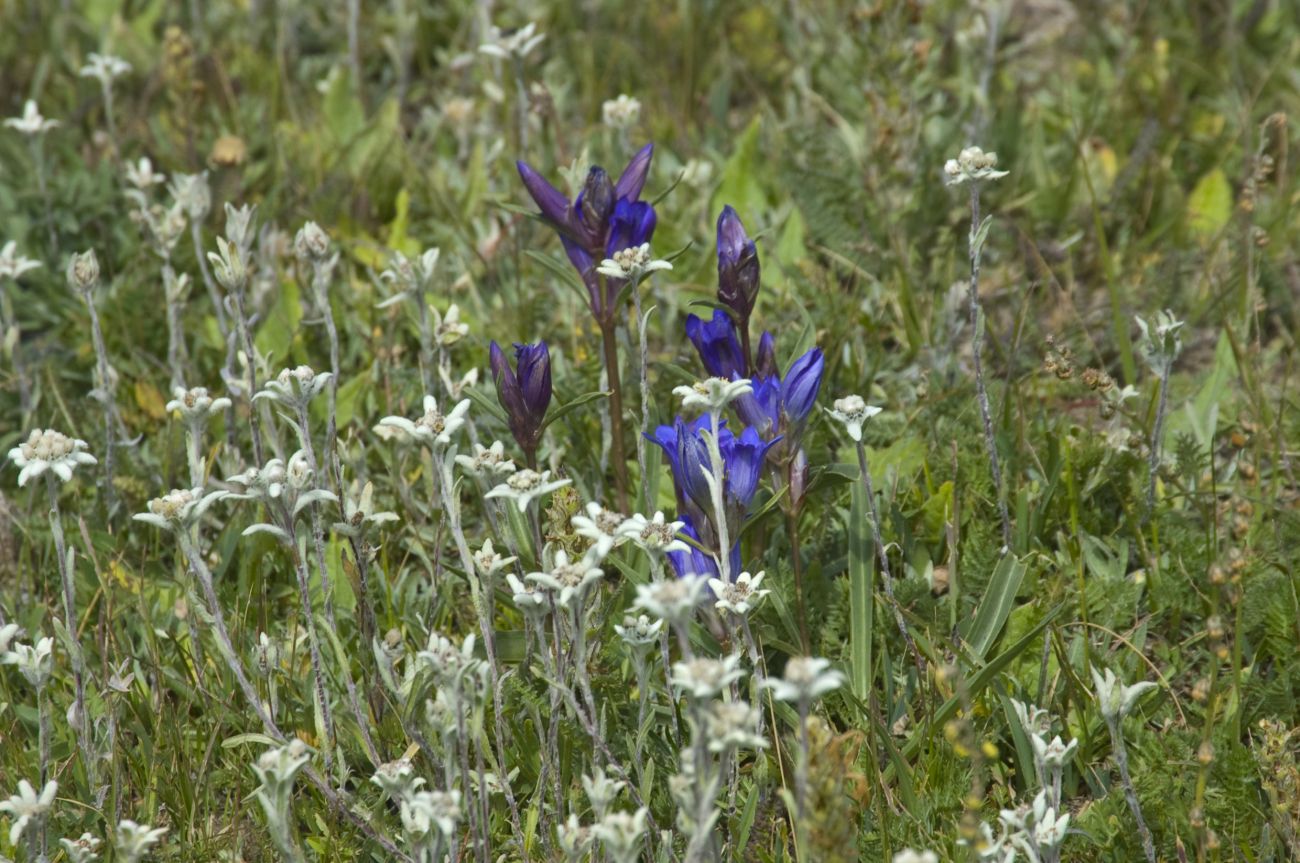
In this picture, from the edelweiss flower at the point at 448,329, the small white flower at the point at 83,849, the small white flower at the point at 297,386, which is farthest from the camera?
the edelweiss flower at the point at 448,329

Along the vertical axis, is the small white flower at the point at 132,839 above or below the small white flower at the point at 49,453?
below

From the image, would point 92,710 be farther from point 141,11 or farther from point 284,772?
point 141,11

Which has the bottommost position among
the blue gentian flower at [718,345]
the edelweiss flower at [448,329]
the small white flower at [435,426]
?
the edelweiss flower at [448,329]

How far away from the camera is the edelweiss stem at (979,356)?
2.54 metres

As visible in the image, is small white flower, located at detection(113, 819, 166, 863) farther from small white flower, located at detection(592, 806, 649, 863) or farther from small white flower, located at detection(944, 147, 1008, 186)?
small white flower, located at detection(944, 147, 1008, 186)

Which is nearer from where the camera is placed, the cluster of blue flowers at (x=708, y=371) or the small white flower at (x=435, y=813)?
the small white flower at (x=435, y=813)

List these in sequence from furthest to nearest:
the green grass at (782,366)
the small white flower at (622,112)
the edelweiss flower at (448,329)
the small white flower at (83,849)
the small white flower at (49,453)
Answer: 1. the small white flower at (622,112)
2. the edelweiss flower at (448,329)
3. the green grass at (782,366)
4. the small white flower at (49,453)
5. the small white flower at (83,849)

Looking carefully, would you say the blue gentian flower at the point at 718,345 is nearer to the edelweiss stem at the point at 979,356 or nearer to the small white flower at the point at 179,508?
the edelweiss stem at the point at 979,356

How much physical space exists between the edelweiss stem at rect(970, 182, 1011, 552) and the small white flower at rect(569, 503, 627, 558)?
2.85 feet

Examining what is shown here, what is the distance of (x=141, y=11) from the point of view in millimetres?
5605

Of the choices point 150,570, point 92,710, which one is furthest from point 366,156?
point 92,710

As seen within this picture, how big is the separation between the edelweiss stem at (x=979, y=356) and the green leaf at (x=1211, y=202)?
5.84 ft

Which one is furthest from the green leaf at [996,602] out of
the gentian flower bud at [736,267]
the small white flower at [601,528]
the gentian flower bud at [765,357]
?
the small white flower at [601,528]

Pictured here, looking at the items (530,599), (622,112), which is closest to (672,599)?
(530,599)
